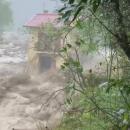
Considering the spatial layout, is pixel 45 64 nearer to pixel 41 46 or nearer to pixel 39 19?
pixel 39 19

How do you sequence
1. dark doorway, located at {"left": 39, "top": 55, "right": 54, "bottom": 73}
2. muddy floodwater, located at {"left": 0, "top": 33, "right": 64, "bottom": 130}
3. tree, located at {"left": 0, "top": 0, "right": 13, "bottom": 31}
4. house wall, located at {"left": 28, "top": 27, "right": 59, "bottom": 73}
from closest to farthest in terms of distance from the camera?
muddy floodwater, located at {"left": 0, "top": 33, "right": 64, "bottom": 130}
house wall, located at {"left": 28, "top": 27, "right": 59, "bottom": 73}
dark doorway, located at {"left": 39, "top": 55, "right": 54, "bottom": 73}
tree, located at {"left": 0, "top": 0, "right": 13, "bottom": 31}

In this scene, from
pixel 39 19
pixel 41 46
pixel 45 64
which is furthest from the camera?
pixel 45 64

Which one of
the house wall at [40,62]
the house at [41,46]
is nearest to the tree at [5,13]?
the house at [41,46]

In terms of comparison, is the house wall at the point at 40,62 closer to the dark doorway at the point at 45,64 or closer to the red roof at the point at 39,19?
the dark doorway at the point at 45,64

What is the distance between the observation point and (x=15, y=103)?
45.1 ft

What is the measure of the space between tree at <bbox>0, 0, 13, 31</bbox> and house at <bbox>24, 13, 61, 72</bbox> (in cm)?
1869

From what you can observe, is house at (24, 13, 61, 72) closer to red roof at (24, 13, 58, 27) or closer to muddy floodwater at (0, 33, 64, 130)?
red roof at (24, 13, 58, 27)

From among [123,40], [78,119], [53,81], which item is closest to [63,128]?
[78,119]

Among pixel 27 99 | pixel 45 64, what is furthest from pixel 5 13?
pixel 27 99

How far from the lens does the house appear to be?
15.4 meters

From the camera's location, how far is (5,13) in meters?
37.3

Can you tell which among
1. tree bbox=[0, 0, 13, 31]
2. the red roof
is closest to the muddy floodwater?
the red roof

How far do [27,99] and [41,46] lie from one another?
3165 mm

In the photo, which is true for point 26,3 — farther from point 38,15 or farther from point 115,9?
point 115,9
